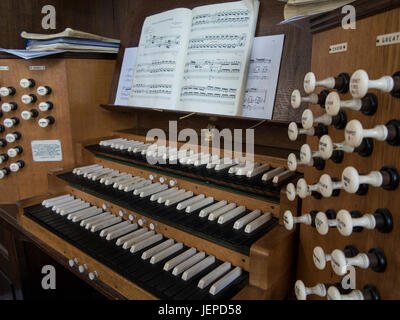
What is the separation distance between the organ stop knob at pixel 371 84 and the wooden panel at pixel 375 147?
30 mm

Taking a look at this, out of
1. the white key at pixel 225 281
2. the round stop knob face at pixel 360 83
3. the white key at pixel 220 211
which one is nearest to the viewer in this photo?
the round stop knob face at pixel 360 83

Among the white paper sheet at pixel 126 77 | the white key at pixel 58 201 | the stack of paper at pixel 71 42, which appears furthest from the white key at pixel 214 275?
the stack of paper at pixel 71 42

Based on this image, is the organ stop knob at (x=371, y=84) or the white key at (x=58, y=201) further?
the white key at (x=58, y=201)

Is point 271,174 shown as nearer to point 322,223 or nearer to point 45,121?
point 322,223

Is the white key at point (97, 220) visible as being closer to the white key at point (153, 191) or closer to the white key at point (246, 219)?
the white key at point (153, 191)

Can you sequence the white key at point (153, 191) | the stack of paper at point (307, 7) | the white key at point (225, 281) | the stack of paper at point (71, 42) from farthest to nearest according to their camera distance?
the stack of paper at point (71, 42) < the white key at point (153, 191) < the white key at point (225, 281) < the stack of paper at point (307, 7)

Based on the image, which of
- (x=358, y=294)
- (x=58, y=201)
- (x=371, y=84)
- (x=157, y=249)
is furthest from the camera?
(x=58, y=201)

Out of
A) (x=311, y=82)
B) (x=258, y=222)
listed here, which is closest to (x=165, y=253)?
(x=258, y=222)

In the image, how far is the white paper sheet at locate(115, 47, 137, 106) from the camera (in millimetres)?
2061

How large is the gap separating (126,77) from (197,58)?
0.63 metres

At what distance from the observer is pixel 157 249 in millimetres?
1253

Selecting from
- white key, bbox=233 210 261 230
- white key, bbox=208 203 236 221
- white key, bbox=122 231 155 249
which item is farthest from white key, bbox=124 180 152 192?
white key, bbox=233 210 261 230

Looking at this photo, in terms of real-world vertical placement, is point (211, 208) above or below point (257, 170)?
below

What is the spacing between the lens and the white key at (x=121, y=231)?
1.38 m
